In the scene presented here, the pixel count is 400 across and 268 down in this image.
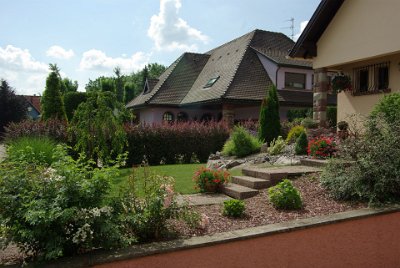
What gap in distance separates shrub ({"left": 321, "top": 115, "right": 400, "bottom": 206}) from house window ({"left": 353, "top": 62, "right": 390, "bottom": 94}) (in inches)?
222

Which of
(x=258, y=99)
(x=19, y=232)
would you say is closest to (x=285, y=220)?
(x=19, y=232)

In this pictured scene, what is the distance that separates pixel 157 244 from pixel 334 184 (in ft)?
10.7

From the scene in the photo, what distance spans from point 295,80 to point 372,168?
1870 centimetres

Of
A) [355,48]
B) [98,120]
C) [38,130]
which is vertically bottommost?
[38,130]

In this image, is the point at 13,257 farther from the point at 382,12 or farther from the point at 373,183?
the point at 382,12

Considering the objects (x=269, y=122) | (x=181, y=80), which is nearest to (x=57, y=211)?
(x=269, y=122)

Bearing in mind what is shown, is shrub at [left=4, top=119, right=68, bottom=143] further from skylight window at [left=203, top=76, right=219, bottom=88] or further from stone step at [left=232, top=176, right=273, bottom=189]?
skylight window at [left=203, top=76, right=219, bottom=88]

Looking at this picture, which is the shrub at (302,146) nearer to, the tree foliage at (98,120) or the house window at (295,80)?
the tree foliage at (98,120)

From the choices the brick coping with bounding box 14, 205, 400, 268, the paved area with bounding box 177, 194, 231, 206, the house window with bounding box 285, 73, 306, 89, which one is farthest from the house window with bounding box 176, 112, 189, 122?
the brick coping with bounding box 14, 205, 400, 268

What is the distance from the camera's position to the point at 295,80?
2273 centimetres

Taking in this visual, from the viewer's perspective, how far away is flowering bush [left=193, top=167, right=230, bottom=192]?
637 cm

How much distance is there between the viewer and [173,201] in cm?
378

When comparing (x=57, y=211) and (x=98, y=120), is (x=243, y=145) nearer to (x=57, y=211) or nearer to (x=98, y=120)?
(x=98, y=120)

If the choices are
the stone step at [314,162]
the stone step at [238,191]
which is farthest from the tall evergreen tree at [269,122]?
the stone step at [238,191]
